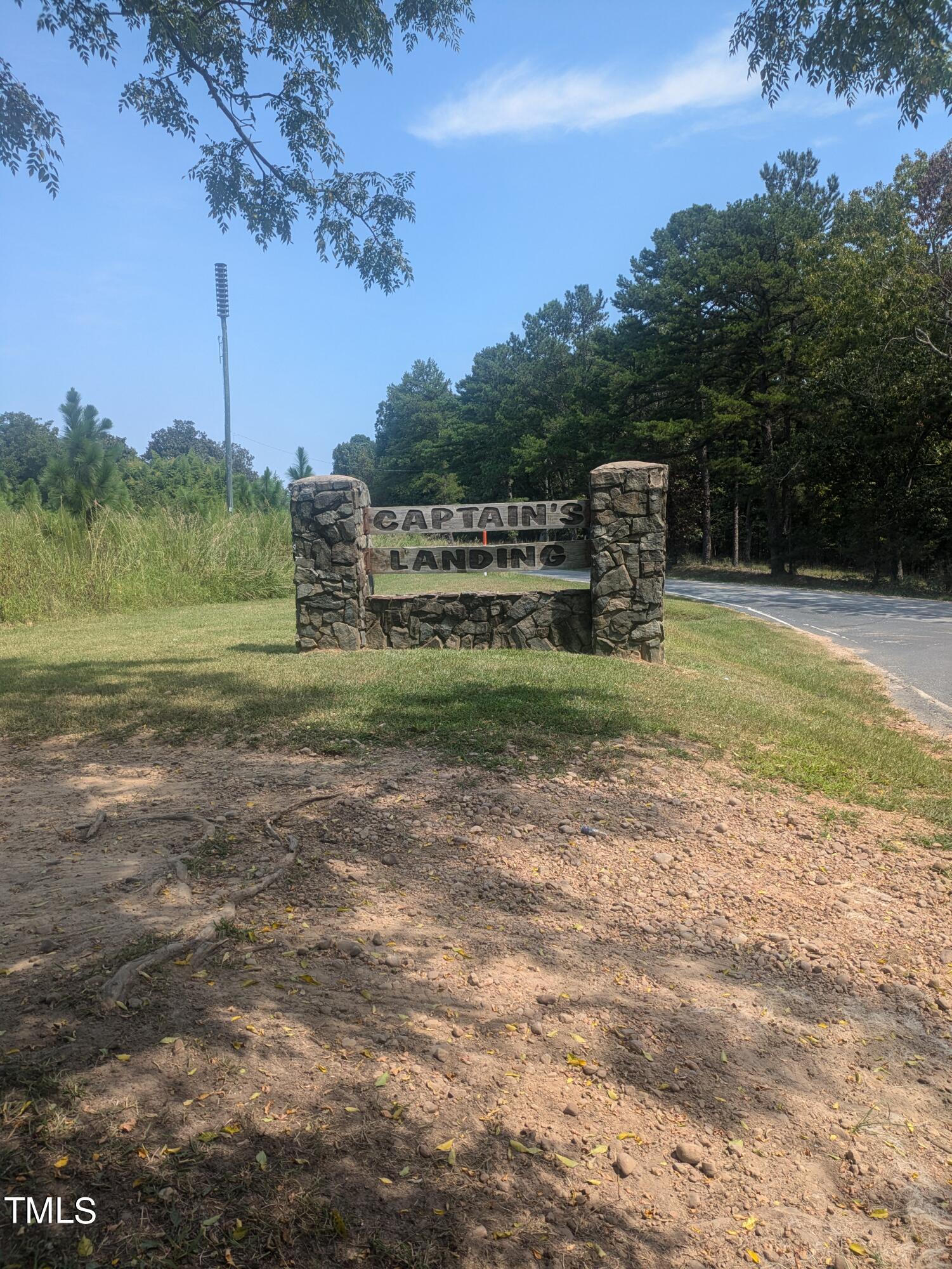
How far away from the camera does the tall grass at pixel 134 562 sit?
49.1 feet

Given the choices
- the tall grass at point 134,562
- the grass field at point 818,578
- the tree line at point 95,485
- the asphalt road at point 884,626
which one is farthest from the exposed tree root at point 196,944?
the grass field at point 818,578

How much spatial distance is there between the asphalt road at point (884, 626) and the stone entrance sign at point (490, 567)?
2.82m

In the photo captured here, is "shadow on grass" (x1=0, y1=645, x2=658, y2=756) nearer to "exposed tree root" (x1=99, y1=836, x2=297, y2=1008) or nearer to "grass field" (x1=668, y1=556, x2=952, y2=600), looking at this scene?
"exposed tree root" (x1=99, y1=836, x2=297, y2=1008)

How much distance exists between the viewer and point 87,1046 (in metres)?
2.47

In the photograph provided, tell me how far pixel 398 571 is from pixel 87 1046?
25.4ft

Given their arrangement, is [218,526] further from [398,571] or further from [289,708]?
[289,708]

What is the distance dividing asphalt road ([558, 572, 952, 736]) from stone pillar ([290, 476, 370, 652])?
564 centimetres

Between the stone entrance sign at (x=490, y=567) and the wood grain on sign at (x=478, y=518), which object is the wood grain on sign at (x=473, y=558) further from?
the wood grain on sign at (x=478, y=518)

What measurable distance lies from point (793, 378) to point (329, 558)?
2662 cm

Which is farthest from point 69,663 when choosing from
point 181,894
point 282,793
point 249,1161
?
point 249,1161

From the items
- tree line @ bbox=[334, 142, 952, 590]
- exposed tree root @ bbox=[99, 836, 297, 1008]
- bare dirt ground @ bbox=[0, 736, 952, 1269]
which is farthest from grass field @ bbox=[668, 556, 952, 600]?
exposed tree root @ bbox=[99, 836, 297, 1008]

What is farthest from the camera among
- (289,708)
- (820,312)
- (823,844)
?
(820,312)

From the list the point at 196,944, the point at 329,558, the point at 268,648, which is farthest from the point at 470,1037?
the point at 268,648

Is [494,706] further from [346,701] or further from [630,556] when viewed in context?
[630,556]
